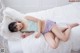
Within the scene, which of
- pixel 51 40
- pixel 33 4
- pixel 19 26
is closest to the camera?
pixel 51 40

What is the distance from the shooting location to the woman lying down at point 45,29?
1.65 meters

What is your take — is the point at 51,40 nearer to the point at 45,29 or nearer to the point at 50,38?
the point at 50,38

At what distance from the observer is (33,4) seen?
231cm

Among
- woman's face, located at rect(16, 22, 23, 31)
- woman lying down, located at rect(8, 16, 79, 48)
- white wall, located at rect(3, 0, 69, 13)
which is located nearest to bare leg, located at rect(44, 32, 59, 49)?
woman lying down, located at rect(8, 16, 79, 48)

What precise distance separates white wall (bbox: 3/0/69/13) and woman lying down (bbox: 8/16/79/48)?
0.49 m

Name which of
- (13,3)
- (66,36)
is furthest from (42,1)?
(66,36)

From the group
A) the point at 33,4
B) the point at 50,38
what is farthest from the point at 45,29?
the point at 33,4

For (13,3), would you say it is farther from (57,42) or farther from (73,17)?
(57,42)

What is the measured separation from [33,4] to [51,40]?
80 centimetres

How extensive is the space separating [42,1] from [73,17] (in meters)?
0.50

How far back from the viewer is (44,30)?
175cm

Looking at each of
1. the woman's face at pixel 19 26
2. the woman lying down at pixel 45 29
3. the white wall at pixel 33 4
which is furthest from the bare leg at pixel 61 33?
the white wall at pixel 33 4

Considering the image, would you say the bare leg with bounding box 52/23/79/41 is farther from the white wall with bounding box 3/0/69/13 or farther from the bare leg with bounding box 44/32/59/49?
the white wall with bounding box 3/0/69/13

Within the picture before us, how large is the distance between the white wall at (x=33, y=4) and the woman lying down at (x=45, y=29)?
487 mm
